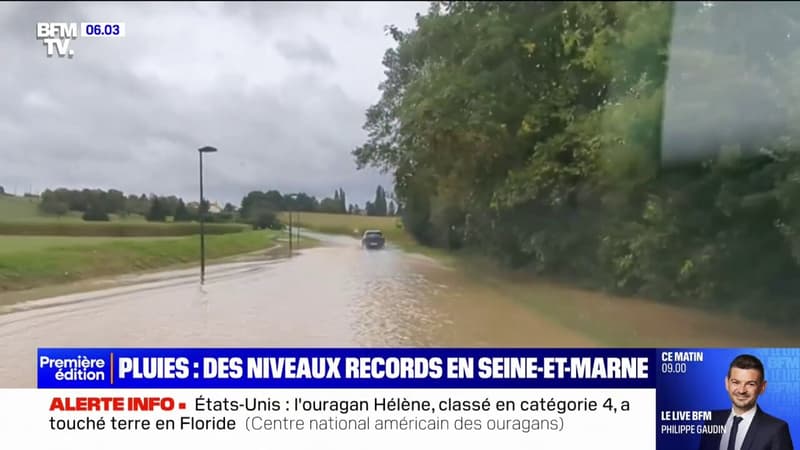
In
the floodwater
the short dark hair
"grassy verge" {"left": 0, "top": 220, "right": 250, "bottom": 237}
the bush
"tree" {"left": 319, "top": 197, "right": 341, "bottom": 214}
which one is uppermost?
"tree" {"left": 319, "top": 197, "right": 341, "bottom": 214}

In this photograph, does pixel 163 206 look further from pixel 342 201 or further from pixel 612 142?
pixel 612 142

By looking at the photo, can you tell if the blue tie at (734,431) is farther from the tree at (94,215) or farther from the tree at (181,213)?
the tree at (94,215)

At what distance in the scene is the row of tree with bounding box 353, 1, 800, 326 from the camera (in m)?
2.74

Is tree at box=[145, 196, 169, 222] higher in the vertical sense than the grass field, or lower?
higher

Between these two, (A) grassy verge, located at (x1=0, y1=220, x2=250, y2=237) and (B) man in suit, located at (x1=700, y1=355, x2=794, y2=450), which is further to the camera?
(A) grassy verge, located at (x1=0, y1=220, x2=250, y2=237)

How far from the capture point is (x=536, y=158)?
3.21 meters

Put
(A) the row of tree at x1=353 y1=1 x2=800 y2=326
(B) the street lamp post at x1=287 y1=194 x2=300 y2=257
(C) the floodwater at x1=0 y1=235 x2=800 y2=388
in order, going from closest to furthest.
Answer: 1. (C) the floodwater at x1=0 y1=235 x2=800 y2=388
2. (B) the street lamp post at x1=287 y1=194 x2=300 y2=257
3. (A) the row of tree at x1=353 y1=1 x2=800 y2=326

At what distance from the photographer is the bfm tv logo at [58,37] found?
2.34 metres

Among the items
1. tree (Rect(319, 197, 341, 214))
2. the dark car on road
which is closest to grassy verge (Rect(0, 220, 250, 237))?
tree (Rect(319, 197, 341, 214))

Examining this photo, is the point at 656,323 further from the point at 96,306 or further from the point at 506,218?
the point at 96,306

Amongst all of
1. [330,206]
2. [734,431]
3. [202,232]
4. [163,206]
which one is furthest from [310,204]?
[734,431]

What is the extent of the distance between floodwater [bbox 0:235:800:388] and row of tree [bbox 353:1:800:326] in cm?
18

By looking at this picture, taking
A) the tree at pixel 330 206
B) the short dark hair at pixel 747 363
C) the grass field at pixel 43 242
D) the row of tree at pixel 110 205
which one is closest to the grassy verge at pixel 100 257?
the grass field at pixel 43 242

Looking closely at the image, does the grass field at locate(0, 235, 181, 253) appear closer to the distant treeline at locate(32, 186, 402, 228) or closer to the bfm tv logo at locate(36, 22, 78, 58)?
the distant treeline at locate(32, 186, 402, 228)
